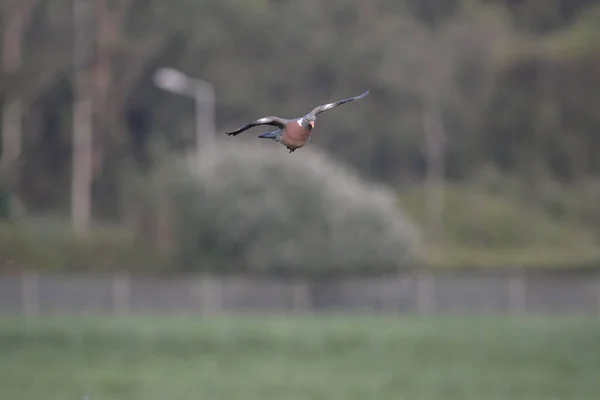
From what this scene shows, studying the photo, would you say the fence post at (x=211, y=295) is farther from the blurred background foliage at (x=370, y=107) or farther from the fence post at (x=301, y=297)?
the blurred background foliage at (x=370, y=107)

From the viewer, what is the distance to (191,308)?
42.6 m

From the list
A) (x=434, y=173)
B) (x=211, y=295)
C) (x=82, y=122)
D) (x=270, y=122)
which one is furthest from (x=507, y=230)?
(x=270, y=122)

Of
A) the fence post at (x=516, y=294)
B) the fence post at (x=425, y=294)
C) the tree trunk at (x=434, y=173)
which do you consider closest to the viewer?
the fence post at (x=425, y=294)

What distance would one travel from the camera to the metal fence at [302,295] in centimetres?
4194

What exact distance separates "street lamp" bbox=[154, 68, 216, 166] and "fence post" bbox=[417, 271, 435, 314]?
1070 centimetres

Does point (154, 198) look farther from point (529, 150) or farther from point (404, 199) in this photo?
point (529, 150)

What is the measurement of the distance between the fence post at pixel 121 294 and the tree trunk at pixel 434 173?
59.9ft

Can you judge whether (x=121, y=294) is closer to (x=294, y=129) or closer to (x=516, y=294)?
(x=516, y=294)

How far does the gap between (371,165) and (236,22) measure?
9917 mm

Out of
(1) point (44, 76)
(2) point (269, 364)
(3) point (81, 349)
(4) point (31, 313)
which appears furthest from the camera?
(1) point (44, 76)

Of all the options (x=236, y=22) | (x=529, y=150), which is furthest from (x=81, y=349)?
(x=529, y=150)

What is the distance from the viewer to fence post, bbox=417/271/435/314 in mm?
41719

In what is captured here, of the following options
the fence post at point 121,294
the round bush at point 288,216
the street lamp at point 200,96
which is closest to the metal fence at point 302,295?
the fence post at point 121,294

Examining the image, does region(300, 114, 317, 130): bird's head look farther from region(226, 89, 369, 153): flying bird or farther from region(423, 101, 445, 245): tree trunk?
region(423, 101, 445, 245): tree trunk
